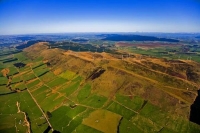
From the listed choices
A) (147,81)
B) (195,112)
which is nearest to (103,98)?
(147,81)

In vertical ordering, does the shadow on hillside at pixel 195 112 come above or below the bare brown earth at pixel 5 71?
above

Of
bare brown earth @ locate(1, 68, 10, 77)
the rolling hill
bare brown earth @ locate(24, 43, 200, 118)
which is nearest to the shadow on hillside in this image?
the rolling hill

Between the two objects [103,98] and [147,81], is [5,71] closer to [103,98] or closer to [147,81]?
[103,98]

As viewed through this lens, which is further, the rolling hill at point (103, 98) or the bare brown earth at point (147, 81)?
the bare brown earth at point (147, 81)

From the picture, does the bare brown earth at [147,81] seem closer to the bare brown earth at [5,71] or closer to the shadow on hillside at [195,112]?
the shadow on hillside at [195,112]

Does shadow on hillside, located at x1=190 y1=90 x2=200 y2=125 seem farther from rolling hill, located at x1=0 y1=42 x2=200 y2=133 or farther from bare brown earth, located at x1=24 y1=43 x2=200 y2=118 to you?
bare brown earth, located at x1=24 y1=43 x2=200 y2=118

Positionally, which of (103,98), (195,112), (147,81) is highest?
(147,81)

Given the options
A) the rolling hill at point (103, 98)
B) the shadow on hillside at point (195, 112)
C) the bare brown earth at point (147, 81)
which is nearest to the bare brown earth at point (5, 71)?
the rolling hill at point (103, 98)

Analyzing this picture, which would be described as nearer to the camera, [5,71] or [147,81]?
[147,81]

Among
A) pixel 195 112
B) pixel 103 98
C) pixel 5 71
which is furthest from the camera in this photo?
pixel 5 71

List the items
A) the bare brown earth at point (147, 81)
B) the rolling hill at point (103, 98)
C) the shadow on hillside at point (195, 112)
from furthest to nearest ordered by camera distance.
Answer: the bare brown earth at point (147, 81) → the rolling hill at point (103, 98) → the shadow on hillside at point (195, 112)
